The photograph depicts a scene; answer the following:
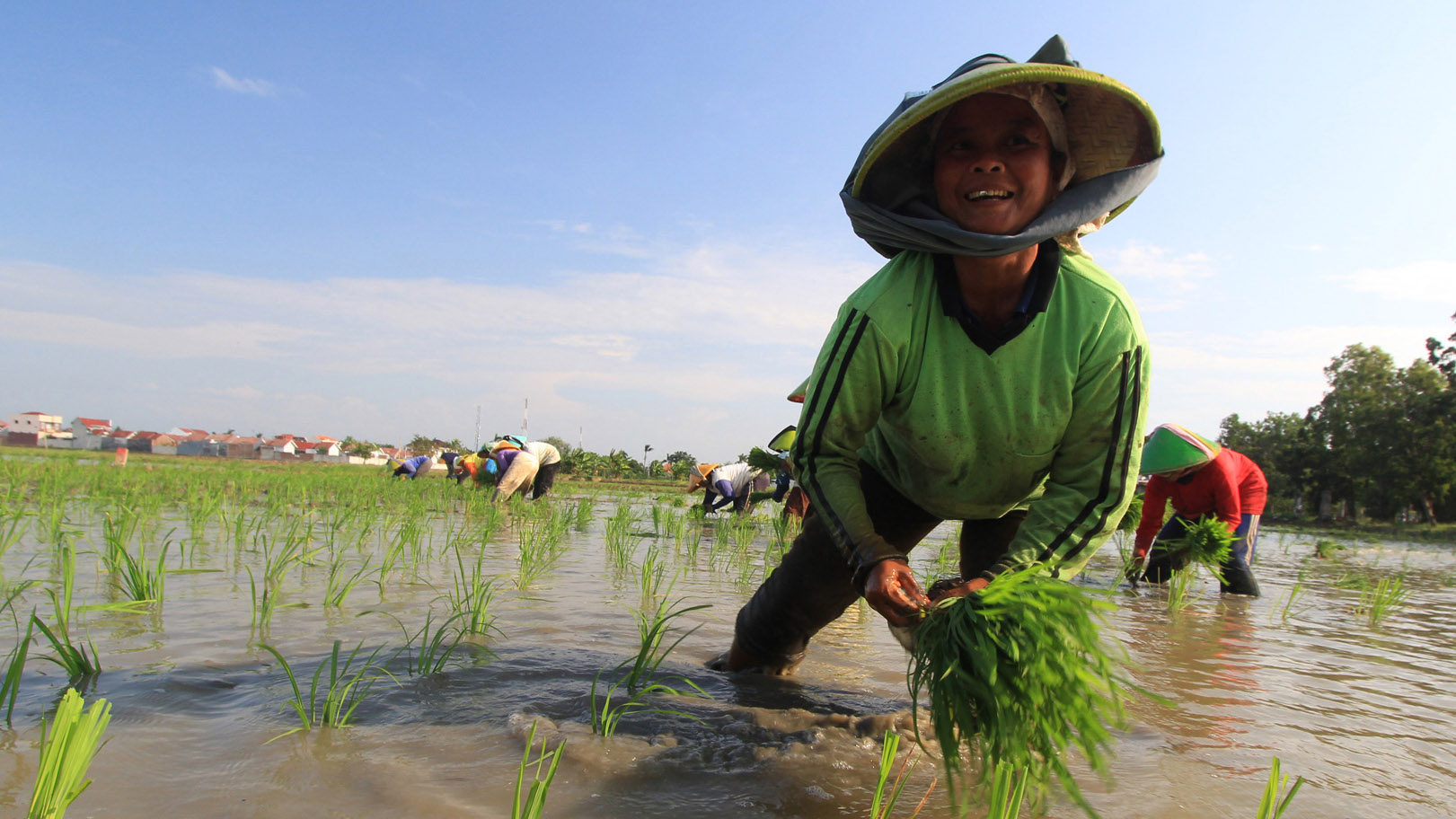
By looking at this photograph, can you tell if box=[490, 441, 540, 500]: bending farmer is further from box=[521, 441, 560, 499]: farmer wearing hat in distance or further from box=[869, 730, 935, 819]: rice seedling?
box=[869, 730, 935, 819]: rice seedling

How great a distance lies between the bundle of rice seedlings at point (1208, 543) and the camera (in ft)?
13.9

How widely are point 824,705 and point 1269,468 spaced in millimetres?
36033

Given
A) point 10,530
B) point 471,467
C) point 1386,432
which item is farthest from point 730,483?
point 1386,432

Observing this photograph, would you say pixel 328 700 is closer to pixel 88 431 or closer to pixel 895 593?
pixel 895 593

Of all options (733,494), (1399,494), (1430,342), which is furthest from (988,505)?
(1430,342)

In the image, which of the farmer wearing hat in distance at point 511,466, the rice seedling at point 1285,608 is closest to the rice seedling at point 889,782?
the rice seedling at point 1285,608

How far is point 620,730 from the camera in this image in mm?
1643

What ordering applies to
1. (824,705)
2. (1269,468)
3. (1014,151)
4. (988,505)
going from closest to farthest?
(1014,151), (988,505), (824,705), (1269,468)

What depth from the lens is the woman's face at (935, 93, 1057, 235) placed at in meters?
1.48

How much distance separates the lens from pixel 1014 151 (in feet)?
4.92

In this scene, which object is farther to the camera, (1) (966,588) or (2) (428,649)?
(2) (428,649)

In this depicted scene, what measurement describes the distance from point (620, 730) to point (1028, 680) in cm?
Result: 90

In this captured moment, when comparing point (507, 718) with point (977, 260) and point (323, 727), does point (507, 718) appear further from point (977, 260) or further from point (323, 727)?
point (977, 260)

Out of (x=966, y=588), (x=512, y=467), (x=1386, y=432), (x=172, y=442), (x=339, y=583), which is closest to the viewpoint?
(x=966, y=588)
